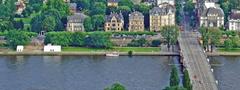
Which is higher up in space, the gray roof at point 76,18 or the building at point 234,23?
the gray roof at point 76,18

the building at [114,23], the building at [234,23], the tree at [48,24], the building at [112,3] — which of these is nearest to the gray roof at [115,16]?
the building at [114,23]

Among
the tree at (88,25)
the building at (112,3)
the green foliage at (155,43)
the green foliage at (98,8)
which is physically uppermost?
the building at (112,3)

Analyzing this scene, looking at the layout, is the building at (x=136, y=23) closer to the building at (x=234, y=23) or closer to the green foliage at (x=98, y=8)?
the green foliage at (x=98, y=8)

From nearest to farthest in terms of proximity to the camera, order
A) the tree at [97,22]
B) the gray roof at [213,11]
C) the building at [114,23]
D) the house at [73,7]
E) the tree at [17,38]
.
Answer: the tree at [17,38] → the tree at [97,22] → the building at [114,23] → the gray roof at [213,11] → the house at [73,7]

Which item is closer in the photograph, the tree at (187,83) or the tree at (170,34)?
the tree at (187,83)

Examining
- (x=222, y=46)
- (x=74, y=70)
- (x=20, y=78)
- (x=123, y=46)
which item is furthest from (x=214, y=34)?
(x=20, y=78)

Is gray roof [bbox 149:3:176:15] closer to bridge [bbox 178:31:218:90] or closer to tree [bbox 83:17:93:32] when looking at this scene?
bridge [bbox 178:31:218:90]

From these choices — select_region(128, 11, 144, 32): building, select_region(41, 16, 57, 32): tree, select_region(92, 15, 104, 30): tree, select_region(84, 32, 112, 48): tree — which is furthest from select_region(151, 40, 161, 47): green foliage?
select_region(41, 16, 57, 32): tree

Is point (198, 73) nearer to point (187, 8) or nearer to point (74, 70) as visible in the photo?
point (74, 70)
